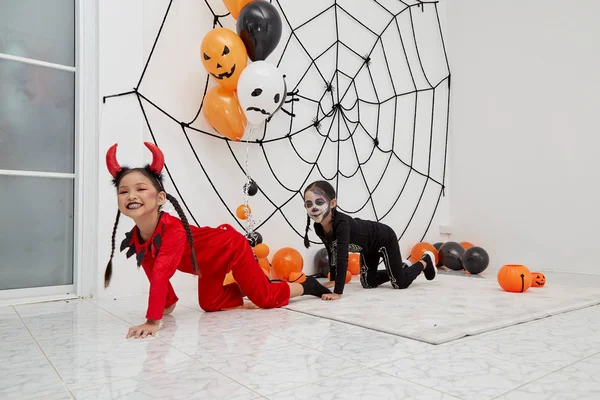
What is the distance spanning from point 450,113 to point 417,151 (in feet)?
2.06

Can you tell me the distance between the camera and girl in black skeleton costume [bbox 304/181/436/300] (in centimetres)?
255

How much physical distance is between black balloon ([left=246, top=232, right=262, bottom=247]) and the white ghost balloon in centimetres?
76

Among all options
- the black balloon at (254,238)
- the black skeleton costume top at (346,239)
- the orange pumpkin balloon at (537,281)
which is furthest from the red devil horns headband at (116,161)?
the orange pumpkin balloon at (537,281)

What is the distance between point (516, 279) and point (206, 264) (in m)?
1.70

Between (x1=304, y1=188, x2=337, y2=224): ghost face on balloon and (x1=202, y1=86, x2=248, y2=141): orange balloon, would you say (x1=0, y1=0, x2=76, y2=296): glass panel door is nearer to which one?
(x1=202, y1=86, x2=248, y2=141): orange balloon

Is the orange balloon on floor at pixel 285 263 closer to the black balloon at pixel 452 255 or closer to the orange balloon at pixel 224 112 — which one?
the orange balloon at pixel 224 112

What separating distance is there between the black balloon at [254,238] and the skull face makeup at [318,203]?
572mm

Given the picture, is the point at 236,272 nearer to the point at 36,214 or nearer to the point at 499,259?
the point at 36,214

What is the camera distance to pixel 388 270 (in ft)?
9.47

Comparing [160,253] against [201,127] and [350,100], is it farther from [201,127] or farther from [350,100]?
[350,100]

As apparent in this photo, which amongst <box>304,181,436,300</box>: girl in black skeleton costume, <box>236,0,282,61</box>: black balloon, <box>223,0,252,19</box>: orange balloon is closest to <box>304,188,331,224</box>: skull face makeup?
<box>304,181,436,300</box>: girl in black skeleton costume

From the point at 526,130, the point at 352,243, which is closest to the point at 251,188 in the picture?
the point at 352,243

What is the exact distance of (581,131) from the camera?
377cm

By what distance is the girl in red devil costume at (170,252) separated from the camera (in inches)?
69.7
